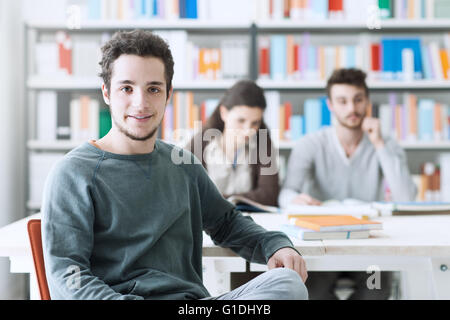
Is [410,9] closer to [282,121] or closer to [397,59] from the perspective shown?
[397,59]

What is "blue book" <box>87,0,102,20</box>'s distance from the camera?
291 cm

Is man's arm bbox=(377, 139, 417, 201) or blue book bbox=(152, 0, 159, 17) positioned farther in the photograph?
blue book bbox=(152, 0, 159, 17)

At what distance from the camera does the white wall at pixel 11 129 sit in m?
2.78

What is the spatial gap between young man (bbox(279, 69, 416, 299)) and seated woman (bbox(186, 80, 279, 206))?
6.0 inches

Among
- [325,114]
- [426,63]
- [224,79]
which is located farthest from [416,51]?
[224,79]

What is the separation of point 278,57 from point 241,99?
2.59ft

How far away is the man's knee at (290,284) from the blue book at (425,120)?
7.23 feet

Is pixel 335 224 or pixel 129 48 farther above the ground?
pixel 129 48

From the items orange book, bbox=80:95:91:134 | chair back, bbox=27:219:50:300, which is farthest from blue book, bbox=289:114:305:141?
chair back, bbox=27:219:50:300

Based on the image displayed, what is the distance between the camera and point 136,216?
3.47 ft

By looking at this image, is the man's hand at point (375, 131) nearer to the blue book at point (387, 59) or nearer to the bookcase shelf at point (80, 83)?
the blue book at point (387, 59)

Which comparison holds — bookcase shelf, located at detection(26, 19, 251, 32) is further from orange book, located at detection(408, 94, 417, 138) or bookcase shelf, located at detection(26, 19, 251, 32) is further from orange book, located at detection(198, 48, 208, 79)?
orange book, located at detection(408, 94, 417, 138)

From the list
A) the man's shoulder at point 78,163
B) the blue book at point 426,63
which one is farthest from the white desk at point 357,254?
the blue book at point 426,63
